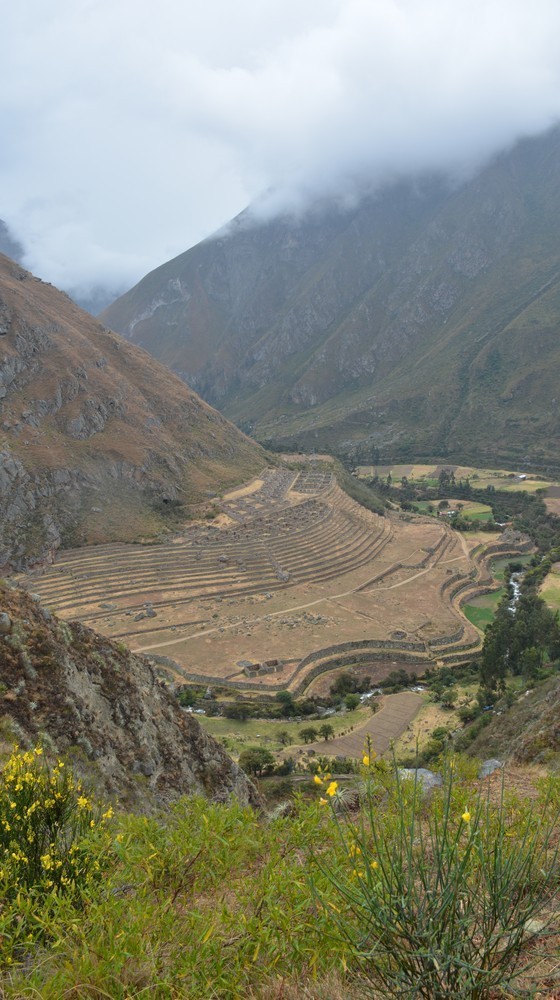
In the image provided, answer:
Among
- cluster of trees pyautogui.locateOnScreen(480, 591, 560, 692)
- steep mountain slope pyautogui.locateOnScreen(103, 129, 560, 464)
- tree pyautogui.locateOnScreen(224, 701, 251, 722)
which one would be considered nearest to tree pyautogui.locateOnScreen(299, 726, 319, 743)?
tree pyautogui.locateOnScreen(224, 701, 251, 722)

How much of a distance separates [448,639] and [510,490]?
54498 mm

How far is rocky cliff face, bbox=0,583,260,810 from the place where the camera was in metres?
9.60

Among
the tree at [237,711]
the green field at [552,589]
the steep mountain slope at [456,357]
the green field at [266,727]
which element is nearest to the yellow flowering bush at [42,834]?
the green field at [266,727]

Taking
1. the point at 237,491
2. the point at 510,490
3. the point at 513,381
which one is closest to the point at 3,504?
the point at 237,491

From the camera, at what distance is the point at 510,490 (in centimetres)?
8969

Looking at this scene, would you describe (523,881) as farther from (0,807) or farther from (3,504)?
(3,504)

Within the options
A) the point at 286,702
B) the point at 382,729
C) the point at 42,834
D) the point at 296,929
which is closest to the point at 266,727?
the point at 286,702

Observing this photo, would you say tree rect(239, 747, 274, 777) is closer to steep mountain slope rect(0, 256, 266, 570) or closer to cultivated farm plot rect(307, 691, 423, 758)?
cultivated farm plot rect(307, 691, 423, 758)

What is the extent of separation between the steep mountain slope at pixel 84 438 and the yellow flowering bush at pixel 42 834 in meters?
46.2

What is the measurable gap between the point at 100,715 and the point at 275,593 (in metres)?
35.7

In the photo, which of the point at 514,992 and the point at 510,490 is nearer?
the point at 514,992

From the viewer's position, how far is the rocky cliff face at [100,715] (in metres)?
9.60

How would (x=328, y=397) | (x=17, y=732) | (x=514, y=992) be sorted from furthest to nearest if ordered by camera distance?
(x=328, y=397)
(x=17, y=732)
(x=514, y=992)

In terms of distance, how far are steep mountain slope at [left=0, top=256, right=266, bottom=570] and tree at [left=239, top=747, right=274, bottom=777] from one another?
1188 inches
